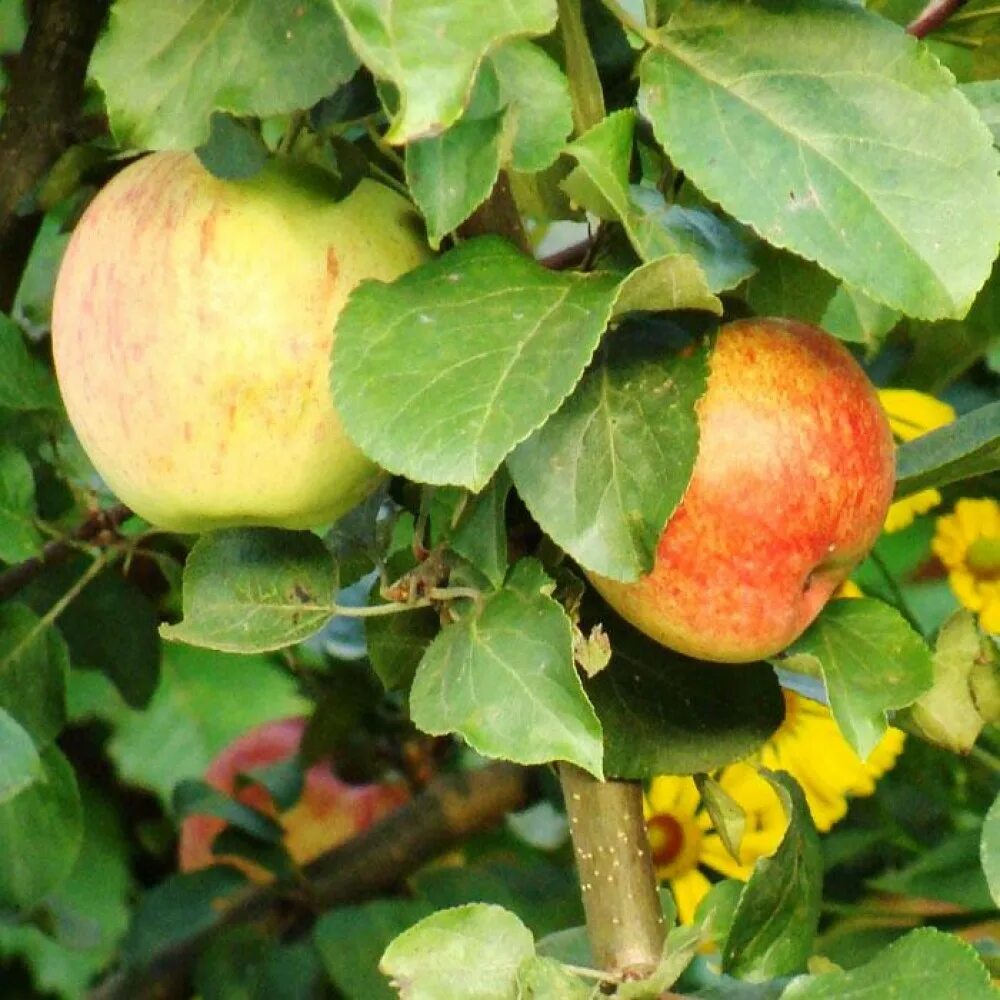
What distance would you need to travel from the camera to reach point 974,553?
100cm

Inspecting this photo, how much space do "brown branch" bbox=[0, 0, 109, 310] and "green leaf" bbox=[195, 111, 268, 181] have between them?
225 mm

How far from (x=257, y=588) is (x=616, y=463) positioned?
0.14m

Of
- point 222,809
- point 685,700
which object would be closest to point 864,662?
point 685,700

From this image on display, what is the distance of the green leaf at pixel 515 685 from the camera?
484mm

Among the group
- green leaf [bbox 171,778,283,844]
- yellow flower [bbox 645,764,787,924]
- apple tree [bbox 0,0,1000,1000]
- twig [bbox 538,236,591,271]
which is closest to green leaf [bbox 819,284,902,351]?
apple tree [bbox 0,0,1000,1000]

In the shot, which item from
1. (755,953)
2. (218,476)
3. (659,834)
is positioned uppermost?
(218,476)

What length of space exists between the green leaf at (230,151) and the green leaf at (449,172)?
8cm

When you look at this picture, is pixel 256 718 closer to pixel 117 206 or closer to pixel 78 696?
pixel 78 696

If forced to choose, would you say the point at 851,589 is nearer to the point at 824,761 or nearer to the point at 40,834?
the point at 824,761

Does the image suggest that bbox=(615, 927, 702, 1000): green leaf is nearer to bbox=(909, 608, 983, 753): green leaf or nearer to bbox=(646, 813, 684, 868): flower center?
bbox=(909, 608, 983, 753): green leaf

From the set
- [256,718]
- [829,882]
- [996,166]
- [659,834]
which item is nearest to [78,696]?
[256,718]

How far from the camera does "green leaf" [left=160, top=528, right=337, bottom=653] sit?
55cm

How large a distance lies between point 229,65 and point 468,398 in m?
0.12

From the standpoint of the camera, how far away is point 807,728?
3.11 feet
